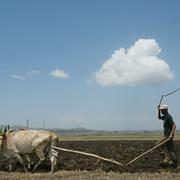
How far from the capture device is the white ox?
16641 millimetres

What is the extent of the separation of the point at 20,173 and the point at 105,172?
3.46 meters

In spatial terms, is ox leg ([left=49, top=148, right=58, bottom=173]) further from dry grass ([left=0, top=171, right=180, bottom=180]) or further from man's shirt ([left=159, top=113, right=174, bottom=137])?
man's shirt ([left=159, top=113, right=174, bottom=137])

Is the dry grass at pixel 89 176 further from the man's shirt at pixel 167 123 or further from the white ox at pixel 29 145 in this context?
the man's shirt at pixel 167 123

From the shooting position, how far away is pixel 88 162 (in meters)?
18.7

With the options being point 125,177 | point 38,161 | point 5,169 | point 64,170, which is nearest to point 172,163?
point 125,177

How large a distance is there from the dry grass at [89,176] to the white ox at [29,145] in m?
1.20

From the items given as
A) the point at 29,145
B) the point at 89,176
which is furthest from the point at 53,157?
the point at 89,176

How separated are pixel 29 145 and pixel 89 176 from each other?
3.56 m

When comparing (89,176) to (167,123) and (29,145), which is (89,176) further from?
(167,123)

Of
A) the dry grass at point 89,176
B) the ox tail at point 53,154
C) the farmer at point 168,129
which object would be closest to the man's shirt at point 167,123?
the farmer at point 168,129

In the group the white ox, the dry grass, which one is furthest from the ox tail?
the dry grass

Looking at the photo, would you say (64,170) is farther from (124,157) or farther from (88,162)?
(124,157)

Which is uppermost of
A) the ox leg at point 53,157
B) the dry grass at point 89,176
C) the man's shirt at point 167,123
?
the man's shirt at point 167,123

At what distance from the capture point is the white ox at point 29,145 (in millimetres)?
16641
